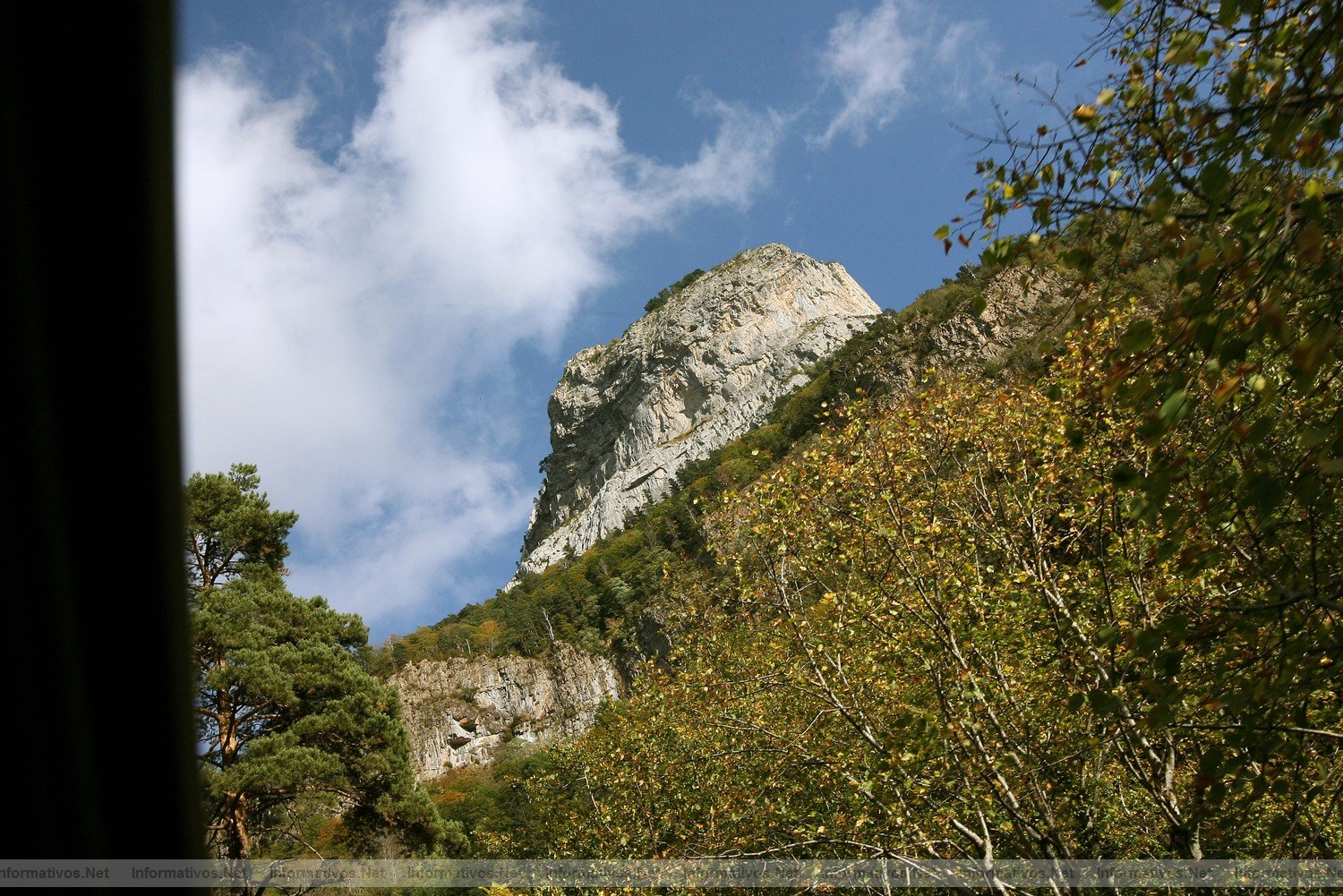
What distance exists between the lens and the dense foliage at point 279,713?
14148 millimetres

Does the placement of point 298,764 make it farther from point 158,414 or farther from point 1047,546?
point 158,414

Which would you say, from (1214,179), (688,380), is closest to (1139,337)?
(1214,179)

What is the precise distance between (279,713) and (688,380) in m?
122

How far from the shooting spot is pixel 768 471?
851 cm

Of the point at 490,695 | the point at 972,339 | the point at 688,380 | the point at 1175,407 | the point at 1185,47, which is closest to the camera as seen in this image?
the point at 1175,407

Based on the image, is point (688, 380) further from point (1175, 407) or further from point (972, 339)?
point (1175, 407)

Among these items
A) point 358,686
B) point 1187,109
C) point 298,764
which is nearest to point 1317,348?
point 1187,109

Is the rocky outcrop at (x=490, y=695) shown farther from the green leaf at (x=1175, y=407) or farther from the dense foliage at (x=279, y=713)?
the green leaf at (x=1175, y=407)

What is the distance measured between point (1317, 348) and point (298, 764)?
49.8 ft

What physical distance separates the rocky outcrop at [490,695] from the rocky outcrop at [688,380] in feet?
160

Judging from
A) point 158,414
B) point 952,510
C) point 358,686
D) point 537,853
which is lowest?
point 537,853

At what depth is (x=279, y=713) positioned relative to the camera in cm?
1547

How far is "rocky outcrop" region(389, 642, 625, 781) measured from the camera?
63.8m

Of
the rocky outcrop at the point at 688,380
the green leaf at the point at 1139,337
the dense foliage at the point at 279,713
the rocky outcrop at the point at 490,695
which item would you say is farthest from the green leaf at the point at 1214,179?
the rocky outcrop at the point at 688,380
